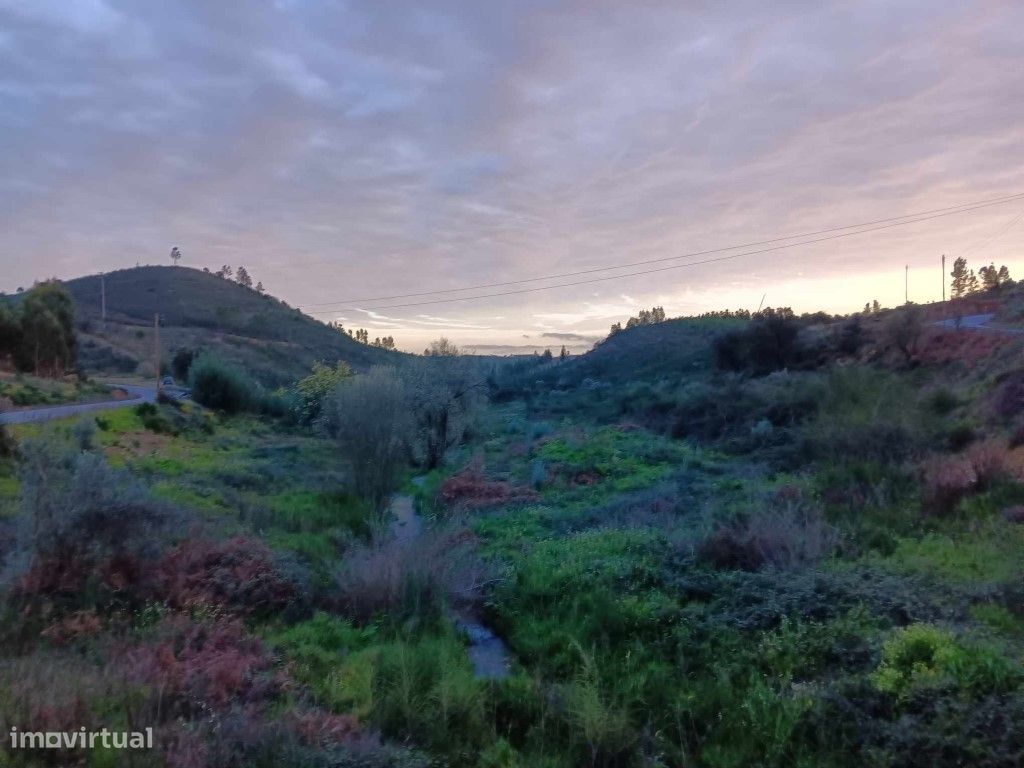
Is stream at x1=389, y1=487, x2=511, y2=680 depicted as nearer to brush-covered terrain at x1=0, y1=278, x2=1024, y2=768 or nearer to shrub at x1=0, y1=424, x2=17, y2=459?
brush-covered terrain at x1=0, y1=278, x2=1024, y2=768

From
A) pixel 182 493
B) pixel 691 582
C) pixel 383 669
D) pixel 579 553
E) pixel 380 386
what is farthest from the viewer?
pixel 380 386

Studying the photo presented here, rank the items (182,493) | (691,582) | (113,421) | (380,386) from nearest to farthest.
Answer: (691,582), (182,493), (380,386), (113,421)

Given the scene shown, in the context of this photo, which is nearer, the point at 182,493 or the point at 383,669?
the point at 383,669

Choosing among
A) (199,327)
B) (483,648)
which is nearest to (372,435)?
(483,648)

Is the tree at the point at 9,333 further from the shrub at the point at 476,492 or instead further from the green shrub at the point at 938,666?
the green shrub at the point at 938,666

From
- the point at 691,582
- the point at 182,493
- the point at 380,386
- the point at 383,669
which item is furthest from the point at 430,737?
the point at 380,386

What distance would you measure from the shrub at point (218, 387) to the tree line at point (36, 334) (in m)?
9.97

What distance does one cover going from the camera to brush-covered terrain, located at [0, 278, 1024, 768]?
7141 mm

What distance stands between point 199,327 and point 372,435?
290 feet

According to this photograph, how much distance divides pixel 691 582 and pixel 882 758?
5253 millimetres

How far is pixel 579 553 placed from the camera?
14781 millimetres

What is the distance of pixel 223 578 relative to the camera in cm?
1152

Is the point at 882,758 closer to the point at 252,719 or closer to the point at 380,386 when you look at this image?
the point at 252,719

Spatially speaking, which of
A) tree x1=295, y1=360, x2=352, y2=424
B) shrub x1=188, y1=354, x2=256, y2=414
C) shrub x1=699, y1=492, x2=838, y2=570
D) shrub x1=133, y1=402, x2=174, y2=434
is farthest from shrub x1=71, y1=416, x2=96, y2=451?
shrub x1=188, y1=354, x2=256, y2=414
